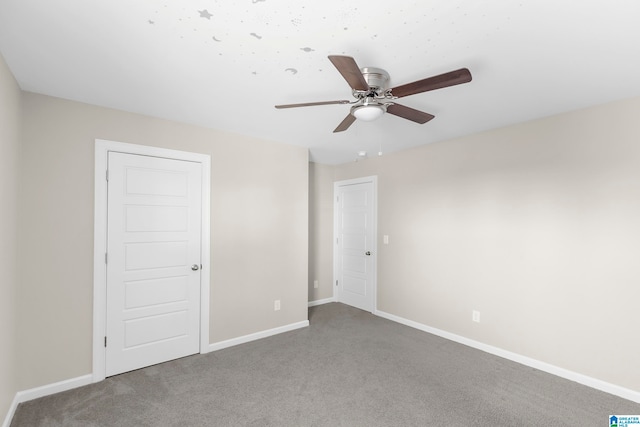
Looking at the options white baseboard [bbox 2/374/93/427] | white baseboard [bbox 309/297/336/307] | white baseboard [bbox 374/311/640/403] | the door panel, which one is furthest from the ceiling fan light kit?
white baseboard [bbox 309/297/336/307]

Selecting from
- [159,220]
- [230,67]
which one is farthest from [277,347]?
[230,67]

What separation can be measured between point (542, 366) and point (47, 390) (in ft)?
14.3

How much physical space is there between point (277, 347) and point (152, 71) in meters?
2.87

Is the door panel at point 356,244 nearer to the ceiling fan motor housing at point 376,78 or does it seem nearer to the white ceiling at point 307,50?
the white ceiling at point 307,50

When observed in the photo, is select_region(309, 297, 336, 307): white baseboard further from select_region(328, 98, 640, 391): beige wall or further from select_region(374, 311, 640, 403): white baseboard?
select_region(374, 311, 640, 403): white baseboard

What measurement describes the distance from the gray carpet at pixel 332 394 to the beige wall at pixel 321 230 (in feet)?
5.96

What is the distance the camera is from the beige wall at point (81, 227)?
2348 millimetres

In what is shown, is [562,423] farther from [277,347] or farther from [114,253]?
[114,253]

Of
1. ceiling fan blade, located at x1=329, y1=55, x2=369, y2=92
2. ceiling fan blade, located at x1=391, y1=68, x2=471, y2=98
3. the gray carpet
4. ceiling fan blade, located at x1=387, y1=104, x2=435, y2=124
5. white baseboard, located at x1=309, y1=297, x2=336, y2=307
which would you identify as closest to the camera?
ceiling fan blade, located at x1=329, y1=55, x2=369, y2=92

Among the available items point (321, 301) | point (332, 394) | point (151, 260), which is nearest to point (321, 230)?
point (321, 301)

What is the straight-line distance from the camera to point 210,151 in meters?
3.25

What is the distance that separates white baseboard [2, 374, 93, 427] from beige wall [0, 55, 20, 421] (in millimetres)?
101

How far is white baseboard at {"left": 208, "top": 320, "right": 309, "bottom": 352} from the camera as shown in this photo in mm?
3236

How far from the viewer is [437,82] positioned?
1627mm
